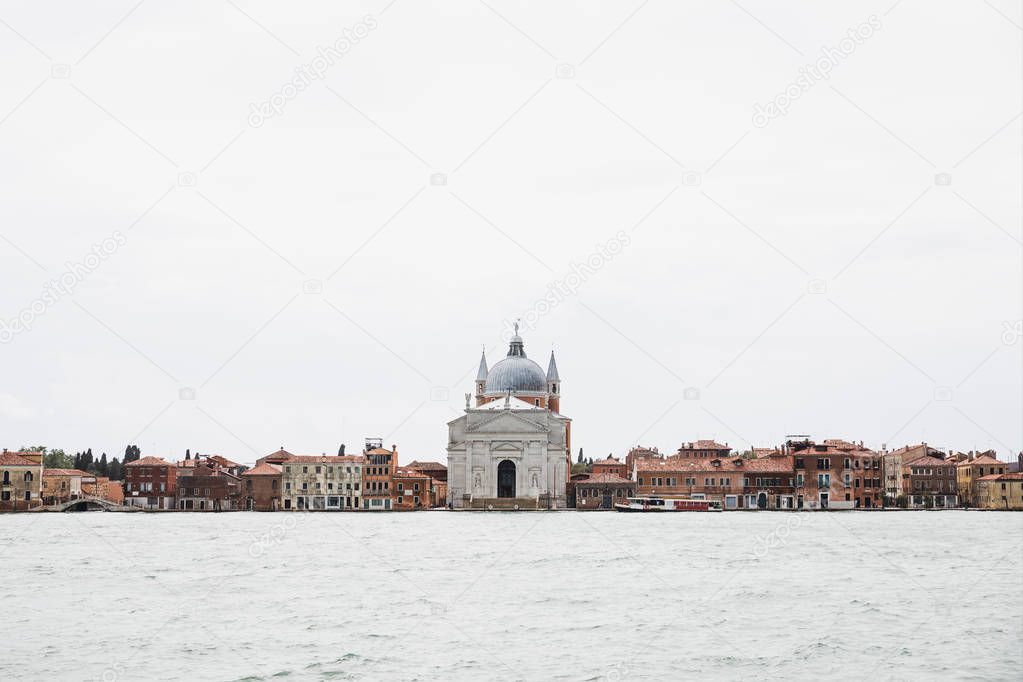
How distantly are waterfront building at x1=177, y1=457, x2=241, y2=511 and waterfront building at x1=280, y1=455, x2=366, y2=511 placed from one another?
3.85 metres

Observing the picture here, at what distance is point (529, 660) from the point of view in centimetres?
1880

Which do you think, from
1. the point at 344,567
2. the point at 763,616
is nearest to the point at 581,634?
the point at 763,616

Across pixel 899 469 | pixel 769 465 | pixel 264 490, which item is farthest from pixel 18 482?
pixel 899 469

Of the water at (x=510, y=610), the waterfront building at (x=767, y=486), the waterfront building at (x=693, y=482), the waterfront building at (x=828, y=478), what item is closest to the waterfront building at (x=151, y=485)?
the waterfront building at (x=693, y=482)

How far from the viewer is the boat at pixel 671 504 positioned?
281ft

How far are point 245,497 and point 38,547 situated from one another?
148 ft

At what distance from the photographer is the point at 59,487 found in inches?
3418

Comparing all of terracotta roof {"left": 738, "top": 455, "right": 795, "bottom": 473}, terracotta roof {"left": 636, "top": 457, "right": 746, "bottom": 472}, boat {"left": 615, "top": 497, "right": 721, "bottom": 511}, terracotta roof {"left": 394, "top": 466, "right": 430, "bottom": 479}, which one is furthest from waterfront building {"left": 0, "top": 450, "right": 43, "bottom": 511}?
terracotta roof {"left": 738, "top": 455, "right": 795, "bottom": 473}

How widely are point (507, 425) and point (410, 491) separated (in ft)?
27.2

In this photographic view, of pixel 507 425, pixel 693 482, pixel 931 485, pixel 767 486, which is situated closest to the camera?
pixel 693 482

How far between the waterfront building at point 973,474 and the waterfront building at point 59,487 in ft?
211

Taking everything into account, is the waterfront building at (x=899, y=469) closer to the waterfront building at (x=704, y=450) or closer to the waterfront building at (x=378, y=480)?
the waterfront building at (x=704, y=450)

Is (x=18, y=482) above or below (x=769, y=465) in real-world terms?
below

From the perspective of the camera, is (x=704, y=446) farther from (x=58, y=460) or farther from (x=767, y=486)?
(x=58, y=460)
